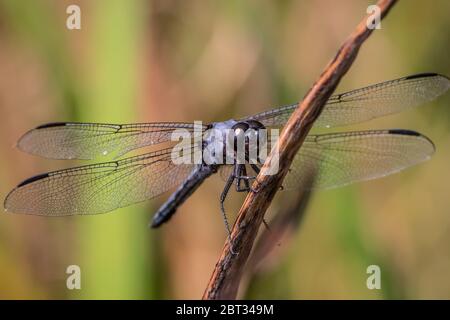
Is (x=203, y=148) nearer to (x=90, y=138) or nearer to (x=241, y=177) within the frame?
(x=241, y=177)

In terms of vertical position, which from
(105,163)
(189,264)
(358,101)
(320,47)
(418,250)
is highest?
(320,47)

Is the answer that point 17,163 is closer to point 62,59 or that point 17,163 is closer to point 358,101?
point 62,59

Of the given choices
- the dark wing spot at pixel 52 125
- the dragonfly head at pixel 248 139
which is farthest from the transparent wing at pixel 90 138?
the dragonfly head at pixel 248 139

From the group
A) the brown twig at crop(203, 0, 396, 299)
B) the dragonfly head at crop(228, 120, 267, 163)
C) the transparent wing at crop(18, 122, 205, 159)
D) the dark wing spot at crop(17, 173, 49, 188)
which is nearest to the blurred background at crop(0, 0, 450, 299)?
the transparent wing at crop(18, 122, 205, 159)

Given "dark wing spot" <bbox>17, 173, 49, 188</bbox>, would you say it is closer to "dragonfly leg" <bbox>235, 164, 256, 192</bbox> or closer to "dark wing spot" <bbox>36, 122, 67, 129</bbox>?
"dark wing spot" <bbox>36, 122, 67, 129</bbox>

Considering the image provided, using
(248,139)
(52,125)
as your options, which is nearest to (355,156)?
(248,139)

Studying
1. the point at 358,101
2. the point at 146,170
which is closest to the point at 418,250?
the point at 358,101
